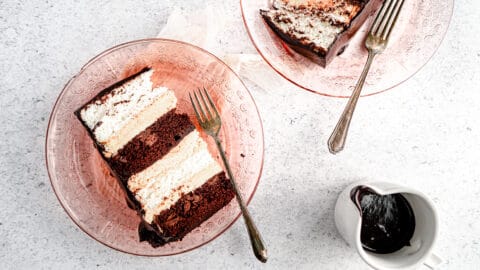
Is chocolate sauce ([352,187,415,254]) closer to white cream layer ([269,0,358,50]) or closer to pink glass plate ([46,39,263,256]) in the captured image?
pink glass plate ([46,39,263,256])

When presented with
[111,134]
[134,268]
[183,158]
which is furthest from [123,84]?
[134,268]

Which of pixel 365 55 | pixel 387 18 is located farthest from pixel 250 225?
pixel 387 18

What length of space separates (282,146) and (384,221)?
442 mm

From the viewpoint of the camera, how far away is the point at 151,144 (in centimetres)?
159

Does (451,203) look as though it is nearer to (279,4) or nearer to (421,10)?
(421,10)

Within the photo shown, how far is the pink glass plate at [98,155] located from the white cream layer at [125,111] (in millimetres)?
144

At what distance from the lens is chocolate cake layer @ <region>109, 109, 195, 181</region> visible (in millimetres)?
1564

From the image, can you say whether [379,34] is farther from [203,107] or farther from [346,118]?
[203,107]

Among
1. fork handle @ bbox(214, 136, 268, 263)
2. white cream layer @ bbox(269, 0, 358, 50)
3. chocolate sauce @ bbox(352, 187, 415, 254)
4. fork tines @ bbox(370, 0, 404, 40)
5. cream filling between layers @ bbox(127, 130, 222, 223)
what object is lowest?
chocolate sauce @ bbox(352, 187, 415, 254)

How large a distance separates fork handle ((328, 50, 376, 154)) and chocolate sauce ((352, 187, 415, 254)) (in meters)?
0.16

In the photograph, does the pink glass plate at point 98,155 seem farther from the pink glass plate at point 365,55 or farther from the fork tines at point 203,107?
the pink glass plate at point 365,55

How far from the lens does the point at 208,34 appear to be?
1.78 meters

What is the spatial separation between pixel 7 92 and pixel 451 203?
67.0 inches

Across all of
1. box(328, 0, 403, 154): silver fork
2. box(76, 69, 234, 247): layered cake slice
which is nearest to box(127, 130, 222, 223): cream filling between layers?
box(76, 69, 234, 247): layered cake slice
